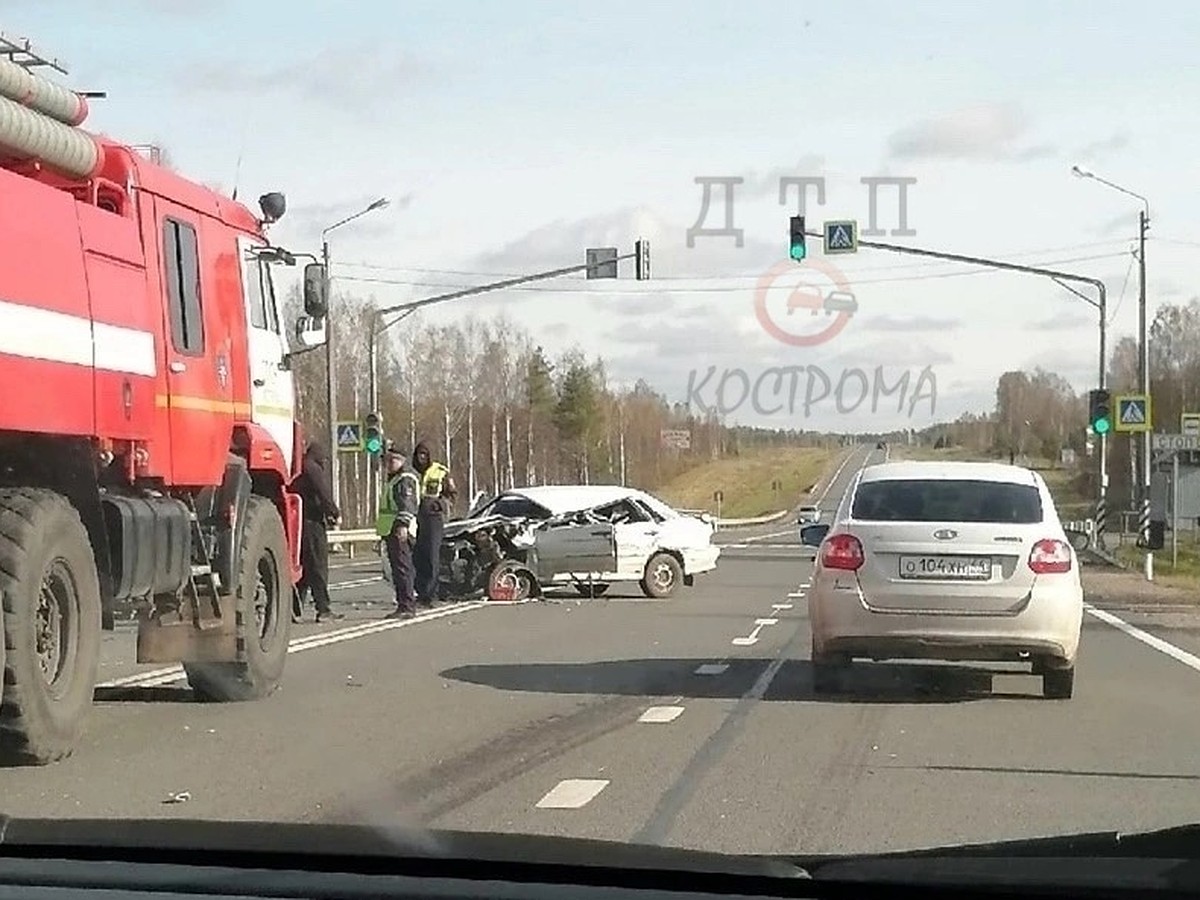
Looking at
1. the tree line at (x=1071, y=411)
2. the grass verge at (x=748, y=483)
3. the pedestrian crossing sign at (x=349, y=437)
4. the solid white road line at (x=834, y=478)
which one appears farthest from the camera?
the solid white road line at (x=834, y=478)

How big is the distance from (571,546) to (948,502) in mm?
12654

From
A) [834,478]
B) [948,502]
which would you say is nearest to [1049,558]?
[948,502]

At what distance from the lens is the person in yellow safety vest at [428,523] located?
22.6 m

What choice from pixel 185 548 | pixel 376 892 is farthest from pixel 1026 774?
pixel 376 892

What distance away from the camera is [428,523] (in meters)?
22.8

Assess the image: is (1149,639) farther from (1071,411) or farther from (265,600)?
(1071,411)

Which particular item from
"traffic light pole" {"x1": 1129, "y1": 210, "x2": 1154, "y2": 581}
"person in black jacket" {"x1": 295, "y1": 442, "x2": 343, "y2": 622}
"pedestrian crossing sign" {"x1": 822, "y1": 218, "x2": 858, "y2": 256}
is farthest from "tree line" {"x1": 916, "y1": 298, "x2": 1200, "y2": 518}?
"person in black jacket" {"x1": 295, "y1": 442, "x2": 343, "y2": 622}

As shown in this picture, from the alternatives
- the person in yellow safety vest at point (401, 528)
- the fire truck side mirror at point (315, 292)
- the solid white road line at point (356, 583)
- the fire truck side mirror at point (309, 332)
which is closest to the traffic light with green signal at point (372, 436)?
the solid white road line at point (356, 583)

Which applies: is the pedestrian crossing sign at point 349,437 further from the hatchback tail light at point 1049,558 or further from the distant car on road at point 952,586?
the hatchback tail light at point 1049,558

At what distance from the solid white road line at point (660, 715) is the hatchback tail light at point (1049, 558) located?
247 centimetres

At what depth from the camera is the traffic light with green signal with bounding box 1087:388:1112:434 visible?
37.8 m

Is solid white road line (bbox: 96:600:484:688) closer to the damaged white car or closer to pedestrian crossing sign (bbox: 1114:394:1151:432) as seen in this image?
the damaged white car

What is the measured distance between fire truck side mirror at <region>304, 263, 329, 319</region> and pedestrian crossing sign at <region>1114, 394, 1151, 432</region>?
A: 26.6 m

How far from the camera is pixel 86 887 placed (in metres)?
4.00
